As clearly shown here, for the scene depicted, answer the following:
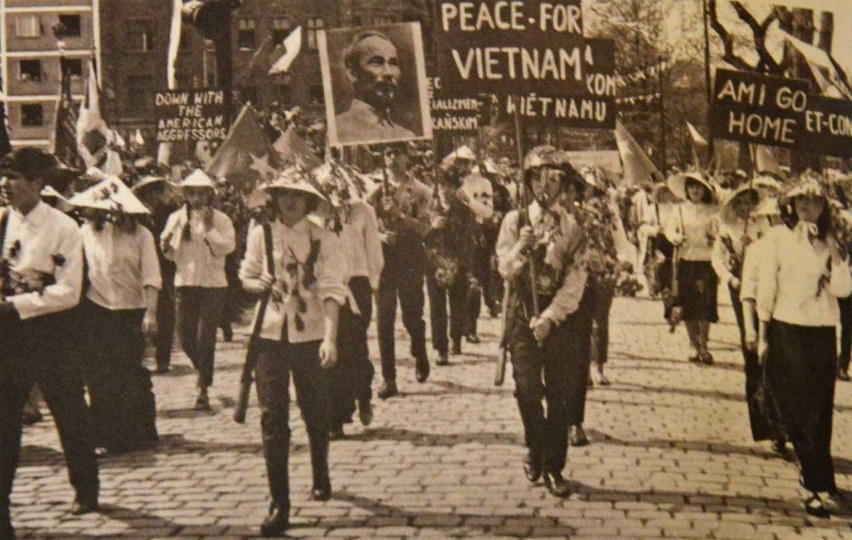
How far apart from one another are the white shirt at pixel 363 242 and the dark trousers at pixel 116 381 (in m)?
1.50

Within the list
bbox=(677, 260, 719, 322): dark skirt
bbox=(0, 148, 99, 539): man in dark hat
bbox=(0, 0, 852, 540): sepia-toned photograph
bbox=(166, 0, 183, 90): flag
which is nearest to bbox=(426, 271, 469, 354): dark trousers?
bbox=(0, 0, 852, 540): sepia-toned photograph

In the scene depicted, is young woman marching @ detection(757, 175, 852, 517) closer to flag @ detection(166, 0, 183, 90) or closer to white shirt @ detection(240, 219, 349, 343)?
white shirt @ detection(240, 219, 349, 343)

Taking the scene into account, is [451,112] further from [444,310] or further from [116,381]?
[116,381]

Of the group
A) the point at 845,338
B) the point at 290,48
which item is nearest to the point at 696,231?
the point at 845,338

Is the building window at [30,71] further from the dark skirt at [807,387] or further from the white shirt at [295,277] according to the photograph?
the dark skirt at [807,387]

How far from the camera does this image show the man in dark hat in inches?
223

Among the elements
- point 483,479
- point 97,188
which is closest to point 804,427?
point 483,479

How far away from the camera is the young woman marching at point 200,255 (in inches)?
327

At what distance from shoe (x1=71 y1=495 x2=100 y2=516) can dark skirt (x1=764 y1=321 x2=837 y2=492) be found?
3576 mm

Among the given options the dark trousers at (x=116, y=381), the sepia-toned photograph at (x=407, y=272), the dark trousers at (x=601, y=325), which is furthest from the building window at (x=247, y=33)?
the dark trousers at (x=601, y=325)

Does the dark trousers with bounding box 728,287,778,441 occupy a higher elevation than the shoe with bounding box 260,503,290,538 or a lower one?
higher

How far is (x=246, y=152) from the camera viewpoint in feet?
27.5

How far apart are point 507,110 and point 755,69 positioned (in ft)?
6.43

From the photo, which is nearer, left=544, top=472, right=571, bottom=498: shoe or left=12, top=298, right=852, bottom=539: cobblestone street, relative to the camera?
left=12, top=298, right=852, bottom=539: cobblestone street
